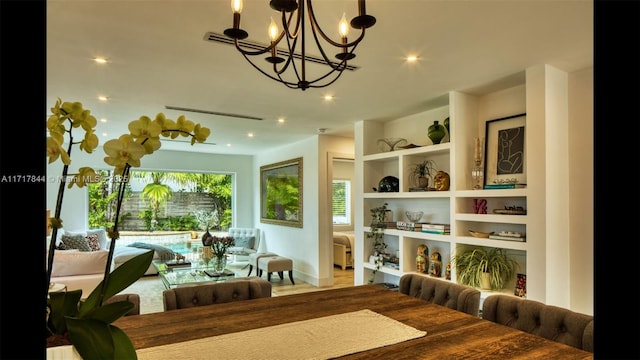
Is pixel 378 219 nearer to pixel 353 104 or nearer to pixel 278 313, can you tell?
pixel 353 104

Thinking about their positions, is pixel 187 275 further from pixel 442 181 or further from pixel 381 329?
pixel 381 329

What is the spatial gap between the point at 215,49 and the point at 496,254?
9.52 feet

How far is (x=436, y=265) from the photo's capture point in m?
3.92

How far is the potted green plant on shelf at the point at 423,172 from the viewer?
4145 mm

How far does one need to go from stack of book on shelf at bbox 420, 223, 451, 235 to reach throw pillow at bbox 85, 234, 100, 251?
5564 mm

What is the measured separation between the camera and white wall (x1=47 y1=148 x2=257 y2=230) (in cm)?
667

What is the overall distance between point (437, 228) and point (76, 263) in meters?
3.78

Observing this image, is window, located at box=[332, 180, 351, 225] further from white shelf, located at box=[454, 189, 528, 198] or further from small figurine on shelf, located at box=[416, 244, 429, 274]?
white shelf, located at box=[454, 189, 528, 198]

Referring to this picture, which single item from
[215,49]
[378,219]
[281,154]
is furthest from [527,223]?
[281,154]

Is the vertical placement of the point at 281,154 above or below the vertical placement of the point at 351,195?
above

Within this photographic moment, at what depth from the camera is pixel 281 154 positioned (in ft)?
23.8

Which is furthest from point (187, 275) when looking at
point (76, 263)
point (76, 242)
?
point (76, 242)

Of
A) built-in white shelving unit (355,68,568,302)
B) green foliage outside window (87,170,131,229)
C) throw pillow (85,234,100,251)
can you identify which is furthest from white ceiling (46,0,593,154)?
green foliage outside window (87,170,131,229)

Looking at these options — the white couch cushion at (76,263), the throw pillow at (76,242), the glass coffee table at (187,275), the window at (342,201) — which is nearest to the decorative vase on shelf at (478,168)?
the glass coffee table at (187,275)
